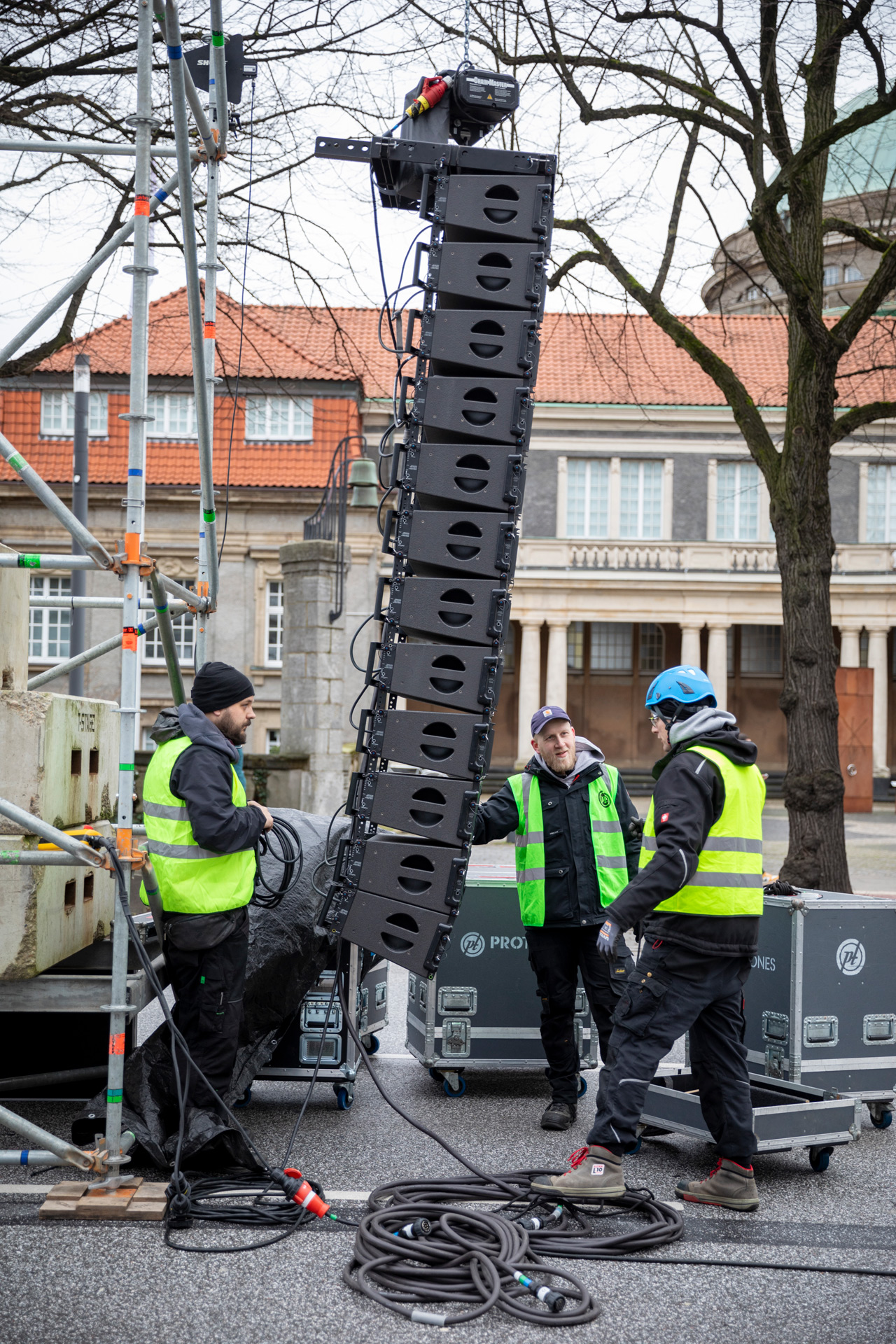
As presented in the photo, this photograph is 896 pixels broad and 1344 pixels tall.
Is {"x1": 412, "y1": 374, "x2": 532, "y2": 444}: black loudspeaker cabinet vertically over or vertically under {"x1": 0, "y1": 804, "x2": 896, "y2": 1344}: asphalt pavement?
over

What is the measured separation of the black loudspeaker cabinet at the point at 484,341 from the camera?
5086 millimetres

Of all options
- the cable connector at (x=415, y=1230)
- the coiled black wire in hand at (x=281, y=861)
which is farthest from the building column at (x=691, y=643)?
the cable connector at (x=415, y=1230)

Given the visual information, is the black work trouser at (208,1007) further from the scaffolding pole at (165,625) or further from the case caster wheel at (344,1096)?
the scaffolding pole at (165,625)

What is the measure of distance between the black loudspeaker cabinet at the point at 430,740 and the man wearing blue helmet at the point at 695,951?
0.73 meters

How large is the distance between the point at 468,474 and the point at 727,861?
188 cm

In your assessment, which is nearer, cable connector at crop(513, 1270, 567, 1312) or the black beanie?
cable connector at crop(513, 1270, 567, 1312)

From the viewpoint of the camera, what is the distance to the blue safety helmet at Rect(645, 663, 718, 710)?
5285 millimetres

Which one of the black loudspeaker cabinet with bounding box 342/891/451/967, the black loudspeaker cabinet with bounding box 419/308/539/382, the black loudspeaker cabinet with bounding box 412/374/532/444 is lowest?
the black loudspeaker cabinet with bounding box 342/891/451/967

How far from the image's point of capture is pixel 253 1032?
19.2ft

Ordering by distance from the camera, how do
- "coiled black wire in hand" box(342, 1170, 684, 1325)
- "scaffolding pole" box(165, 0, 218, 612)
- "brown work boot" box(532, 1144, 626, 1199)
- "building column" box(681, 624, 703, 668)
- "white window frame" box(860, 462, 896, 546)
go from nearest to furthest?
"coiled black wire in hand" box(342, 1170, 684, 1325), "brown work boot" box(532, 1144, 626, 1199), "scaffolding pole" box(165, 0, 218, 612), "building column" box(681, 624, 703, 668), "white window frame" box(860, 462, 896, 546)

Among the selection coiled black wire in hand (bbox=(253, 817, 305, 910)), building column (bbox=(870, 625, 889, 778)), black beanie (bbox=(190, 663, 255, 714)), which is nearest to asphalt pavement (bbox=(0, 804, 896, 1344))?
coiled black wire in hand (bbox=(253, 817, 305, 910))

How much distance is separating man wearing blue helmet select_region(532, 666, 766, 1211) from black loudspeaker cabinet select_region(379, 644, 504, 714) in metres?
0.80

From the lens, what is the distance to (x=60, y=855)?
4.97 metres

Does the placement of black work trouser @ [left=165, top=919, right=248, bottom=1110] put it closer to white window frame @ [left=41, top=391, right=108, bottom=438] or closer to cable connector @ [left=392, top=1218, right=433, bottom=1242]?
cable connector @ [left=392, top=1218, right=433, bottom=1242]
